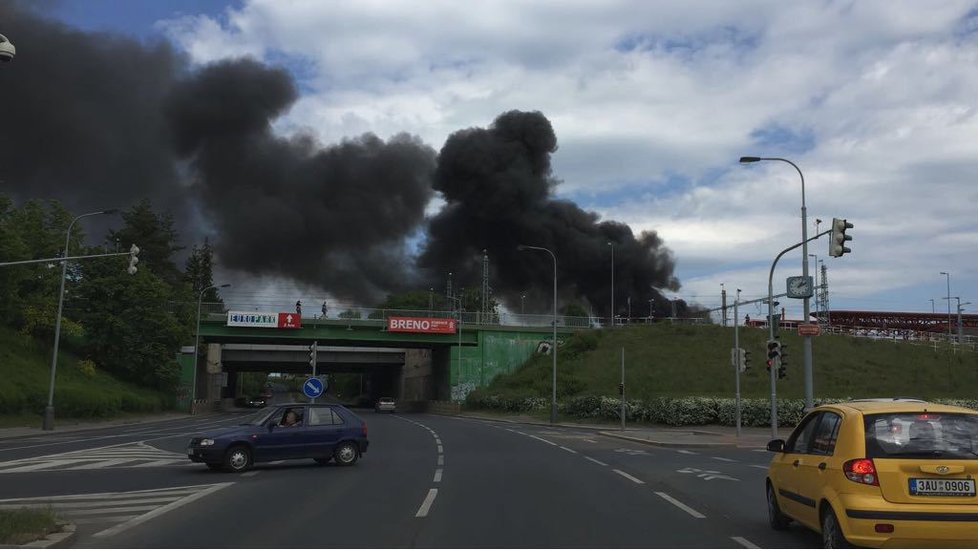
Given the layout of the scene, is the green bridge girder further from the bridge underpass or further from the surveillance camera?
the surveillance camera

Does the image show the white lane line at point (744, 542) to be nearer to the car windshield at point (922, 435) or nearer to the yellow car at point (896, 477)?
the yellow car at point (896, 477)

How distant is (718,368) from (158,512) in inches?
2076

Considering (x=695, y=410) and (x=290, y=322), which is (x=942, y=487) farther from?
(x=290, y=322)

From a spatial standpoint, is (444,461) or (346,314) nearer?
(444,461)

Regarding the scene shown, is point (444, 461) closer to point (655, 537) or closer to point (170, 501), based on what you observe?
point (170, 501)

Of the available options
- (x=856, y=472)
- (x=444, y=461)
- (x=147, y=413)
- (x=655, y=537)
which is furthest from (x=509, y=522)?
(x=147, y=413)

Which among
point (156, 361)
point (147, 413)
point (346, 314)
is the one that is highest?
point (346, 314)

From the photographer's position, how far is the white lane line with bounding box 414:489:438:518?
10086 mm

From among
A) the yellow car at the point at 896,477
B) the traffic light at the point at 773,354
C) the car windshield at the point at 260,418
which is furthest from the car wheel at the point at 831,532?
the traffic light at the point at 773,354

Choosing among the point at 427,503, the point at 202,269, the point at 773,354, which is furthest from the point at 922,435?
the point at 202,269

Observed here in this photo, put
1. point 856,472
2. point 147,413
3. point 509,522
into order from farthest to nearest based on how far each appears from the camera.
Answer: point 147,413, point 509,522, point 856,472

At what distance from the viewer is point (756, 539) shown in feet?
27.9

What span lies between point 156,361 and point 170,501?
4744cm

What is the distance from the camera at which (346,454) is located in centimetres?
1731
